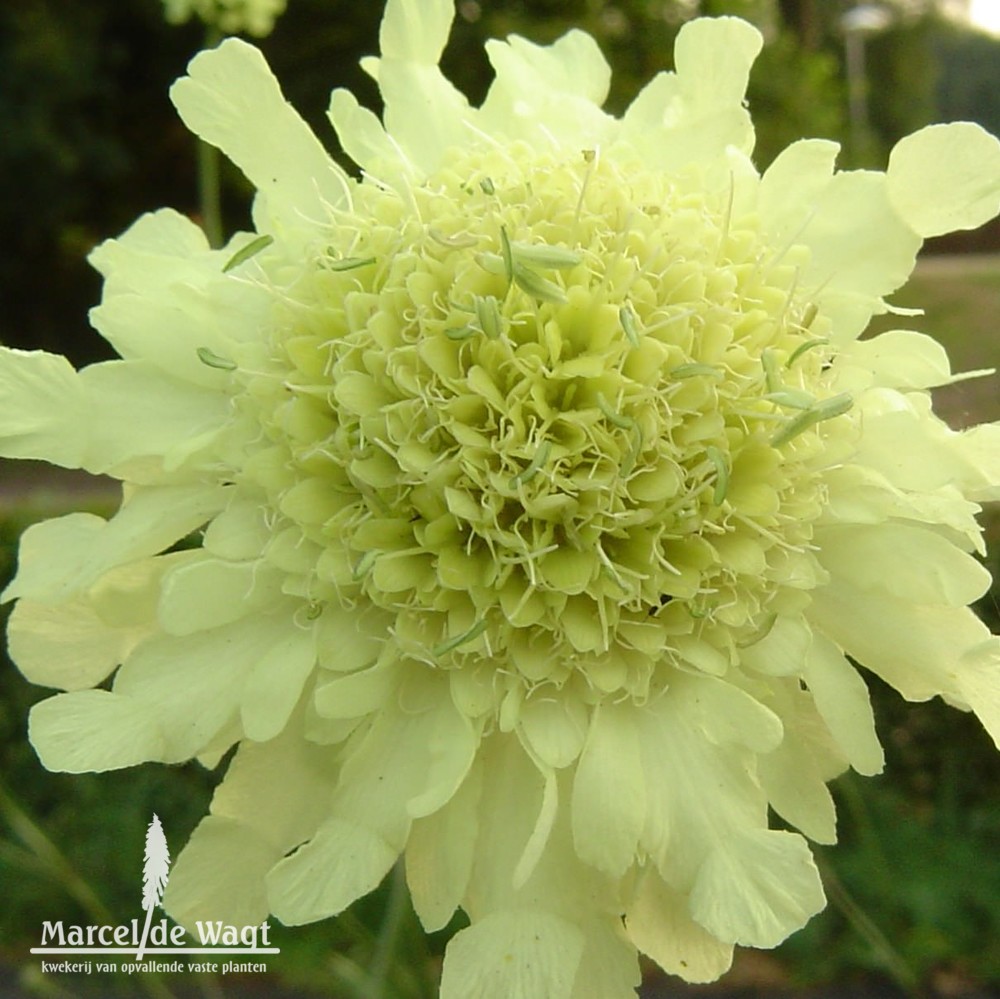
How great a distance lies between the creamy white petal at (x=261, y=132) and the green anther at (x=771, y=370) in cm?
33

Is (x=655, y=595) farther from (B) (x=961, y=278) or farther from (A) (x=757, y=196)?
(B) (x=961, y=278)

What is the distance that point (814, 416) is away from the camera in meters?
0.62

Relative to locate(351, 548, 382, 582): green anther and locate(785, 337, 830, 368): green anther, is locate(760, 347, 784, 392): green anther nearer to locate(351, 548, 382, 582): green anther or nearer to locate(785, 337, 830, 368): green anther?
locate(785, 337, 830, 368): green anther

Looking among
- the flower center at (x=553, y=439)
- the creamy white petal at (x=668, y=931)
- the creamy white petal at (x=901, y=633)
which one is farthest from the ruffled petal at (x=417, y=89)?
the creamy white petal at (x=668, y=931)

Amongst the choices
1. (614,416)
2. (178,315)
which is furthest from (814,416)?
(178,315)

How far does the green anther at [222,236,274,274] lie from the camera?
68cm

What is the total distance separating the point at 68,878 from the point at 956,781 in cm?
184

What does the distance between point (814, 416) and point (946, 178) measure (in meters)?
0.23

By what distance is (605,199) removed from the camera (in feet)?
2.29

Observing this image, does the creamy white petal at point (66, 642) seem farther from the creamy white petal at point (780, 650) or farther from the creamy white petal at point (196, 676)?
the creamy white petal at point (780, 650)

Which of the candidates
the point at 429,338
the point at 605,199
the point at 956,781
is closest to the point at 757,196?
the point at 605,199

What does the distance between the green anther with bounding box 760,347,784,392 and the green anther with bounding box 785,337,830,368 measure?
2 cm

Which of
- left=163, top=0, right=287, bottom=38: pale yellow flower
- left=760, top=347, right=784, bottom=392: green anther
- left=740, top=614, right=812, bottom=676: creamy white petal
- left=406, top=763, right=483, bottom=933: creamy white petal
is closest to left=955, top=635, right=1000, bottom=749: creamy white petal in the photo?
left=740, top=614, right=812, bottom=676: creamy white petal

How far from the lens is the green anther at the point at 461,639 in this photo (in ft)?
2.02
